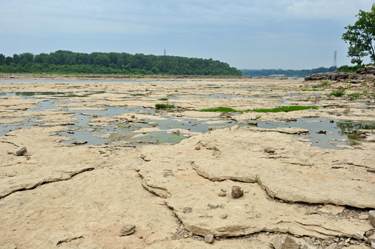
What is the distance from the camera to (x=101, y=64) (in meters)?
100

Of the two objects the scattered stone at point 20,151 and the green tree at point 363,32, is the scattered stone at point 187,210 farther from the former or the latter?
the green tree at point 363,32

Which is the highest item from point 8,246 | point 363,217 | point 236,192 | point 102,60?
point 102,60

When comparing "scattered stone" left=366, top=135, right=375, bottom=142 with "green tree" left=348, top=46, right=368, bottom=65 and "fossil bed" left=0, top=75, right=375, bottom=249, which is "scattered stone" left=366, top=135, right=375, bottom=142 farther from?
"green tree" left=348, top=46, right=368, bottom=65

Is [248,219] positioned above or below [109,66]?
below

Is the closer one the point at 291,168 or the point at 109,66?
the point at 291,168

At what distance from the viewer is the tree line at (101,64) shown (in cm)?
7975

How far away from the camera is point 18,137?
7941 mm

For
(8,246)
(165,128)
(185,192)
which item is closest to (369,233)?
(185,192)

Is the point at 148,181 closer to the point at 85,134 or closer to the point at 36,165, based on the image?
the point at 36,165

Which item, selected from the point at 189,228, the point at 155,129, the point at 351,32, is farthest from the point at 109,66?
the point at 189,228

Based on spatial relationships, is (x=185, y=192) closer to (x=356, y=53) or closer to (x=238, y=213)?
(x=238, y=213)

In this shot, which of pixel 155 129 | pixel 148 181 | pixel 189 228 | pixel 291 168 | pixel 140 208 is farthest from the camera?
pixel 155 129

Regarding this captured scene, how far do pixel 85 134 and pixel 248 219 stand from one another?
266 inches

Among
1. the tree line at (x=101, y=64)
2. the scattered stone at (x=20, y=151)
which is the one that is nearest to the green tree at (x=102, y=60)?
the tree line at (x=101, y=64)
